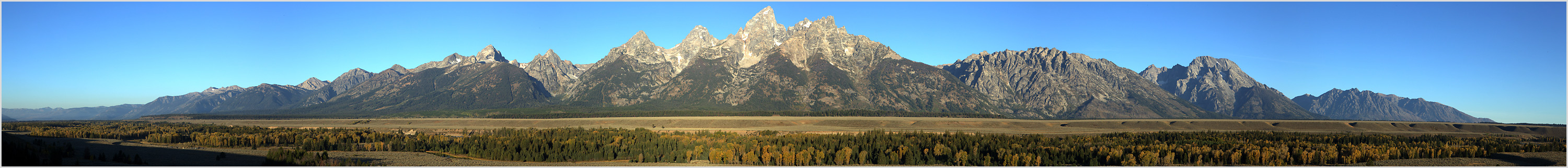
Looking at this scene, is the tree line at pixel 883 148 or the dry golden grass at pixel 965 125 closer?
the tree line at pixel 883 148

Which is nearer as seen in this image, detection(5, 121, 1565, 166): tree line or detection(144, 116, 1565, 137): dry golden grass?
detection(5, 121, 1565, 166): tree line

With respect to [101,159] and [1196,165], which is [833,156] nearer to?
[1196,165]

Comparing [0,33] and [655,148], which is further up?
[0,33]

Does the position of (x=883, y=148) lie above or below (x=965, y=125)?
below

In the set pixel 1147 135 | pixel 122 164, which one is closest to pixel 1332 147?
pixel 1147 135

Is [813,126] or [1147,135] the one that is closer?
[1147,135]

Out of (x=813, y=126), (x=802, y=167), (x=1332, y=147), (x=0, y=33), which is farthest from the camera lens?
(x=813, y=126)

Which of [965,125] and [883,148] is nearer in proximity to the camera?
[883,148]

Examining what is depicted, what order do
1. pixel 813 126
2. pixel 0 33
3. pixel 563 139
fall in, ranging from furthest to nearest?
1. pixel 813 126
2. pixel 563 139
3. pixel 0 33
